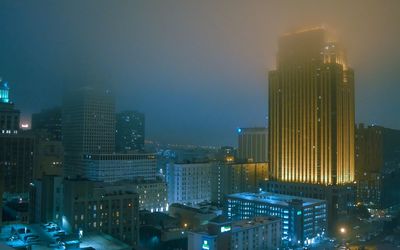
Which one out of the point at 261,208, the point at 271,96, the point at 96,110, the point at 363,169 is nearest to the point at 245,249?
the point at 261,208

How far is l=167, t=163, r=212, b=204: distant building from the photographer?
19266 millimetres

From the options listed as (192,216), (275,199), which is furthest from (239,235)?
(275,199)

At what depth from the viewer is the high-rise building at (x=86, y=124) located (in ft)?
68.6

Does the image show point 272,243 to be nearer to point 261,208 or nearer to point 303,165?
point 261,208

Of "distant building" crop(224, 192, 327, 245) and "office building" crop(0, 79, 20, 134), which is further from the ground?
"office building" crop(0, 79, 20, 134)

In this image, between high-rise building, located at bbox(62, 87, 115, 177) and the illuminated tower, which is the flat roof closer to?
the illuminated tower

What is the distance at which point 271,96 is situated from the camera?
19.1 metres

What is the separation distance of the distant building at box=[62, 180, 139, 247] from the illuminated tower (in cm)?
891

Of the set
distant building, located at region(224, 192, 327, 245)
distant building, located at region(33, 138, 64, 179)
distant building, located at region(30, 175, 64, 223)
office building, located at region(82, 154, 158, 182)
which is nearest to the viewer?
distant building, located at region(30, 175, 64, 223)

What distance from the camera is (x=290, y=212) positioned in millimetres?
12688

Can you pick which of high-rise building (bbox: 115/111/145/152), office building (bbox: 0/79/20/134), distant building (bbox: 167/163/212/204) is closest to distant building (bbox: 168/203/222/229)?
distant building (bbox: 167/163/212/204)

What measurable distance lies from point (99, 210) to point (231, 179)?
1026cm

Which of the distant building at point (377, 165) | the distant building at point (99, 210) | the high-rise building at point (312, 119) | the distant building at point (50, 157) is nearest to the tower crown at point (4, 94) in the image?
the distant building at point (50, 157)

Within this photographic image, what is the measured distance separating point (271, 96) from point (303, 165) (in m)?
3.72
